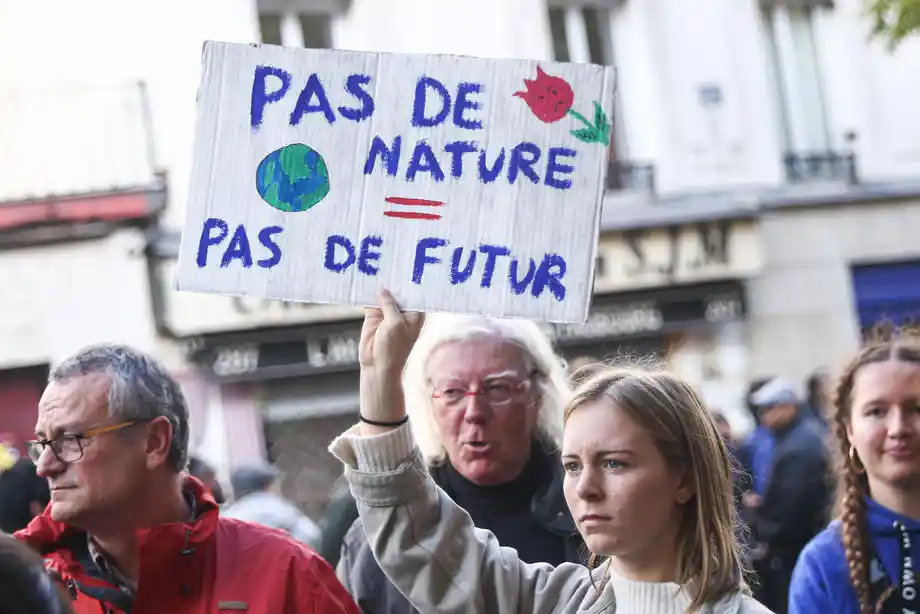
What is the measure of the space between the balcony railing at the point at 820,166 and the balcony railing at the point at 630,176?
4.68 feet

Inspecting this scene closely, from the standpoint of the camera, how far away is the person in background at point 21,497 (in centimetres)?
539

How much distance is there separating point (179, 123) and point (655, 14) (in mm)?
4643

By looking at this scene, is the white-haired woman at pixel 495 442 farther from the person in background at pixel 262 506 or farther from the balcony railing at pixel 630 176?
the balcony railing at pixel 630 176

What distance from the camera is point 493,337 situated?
3236 millimetres

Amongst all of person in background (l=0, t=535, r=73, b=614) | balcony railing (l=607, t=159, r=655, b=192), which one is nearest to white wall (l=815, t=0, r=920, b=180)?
balcony railing (l=607, t=159, r=655, b=192)

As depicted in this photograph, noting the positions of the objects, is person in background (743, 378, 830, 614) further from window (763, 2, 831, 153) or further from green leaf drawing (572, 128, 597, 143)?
window (763, 2, 831, 153)

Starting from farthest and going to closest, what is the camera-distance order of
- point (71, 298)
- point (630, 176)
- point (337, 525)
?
point (630, 176) → point (71, 298) → point (337, 525)

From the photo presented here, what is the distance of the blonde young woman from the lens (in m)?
2.27

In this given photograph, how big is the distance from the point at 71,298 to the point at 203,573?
10.6 m

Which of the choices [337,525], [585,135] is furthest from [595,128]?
[337,525]

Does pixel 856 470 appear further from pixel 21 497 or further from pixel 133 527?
pixel 21 497

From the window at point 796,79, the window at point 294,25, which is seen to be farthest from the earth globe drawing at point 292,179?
the window at point 796,79

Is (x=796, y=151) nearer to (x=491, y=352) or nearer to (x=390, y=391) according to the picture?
(x=491, y=352)

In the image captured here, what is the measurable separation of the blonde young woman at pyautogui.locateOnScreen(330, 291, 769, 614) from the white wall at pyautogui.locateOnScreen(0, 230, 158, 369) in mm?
10611
